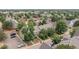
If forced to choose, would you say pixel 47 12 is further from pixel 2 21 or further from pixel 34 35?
pixel 2 21

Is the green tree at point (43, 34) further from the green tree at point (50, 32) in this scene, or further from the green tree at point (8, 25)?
the green tree at point (8, 25)

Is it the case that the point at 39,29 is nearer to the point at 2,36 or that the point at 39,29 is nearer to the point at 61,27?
the point at 61,27

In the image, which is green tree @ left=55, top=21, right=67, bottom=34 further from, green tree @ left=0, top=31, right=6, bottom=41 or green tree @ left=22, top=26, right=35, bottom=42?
green tree @ left=0, top=31, right=6, bottom=41

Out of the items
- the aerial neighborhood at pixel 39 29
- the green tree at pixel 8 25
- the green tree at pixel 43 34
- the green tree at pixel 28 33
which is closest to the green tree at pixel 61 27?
the aerial neighborhood at pixel 39 29

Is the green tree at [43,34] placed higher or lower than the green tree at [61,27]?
lower

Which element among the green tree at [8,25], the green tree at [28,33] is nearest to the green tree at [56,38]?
the green tree at [28,33]

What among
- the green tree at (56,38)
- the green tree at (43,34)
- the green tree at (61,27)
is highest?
the green tree at (61,27)

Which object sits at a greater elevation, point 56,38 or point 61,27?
point 61,27

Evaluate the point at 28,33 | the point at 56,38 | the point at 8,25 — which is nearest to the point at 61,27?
the point at 56,38
